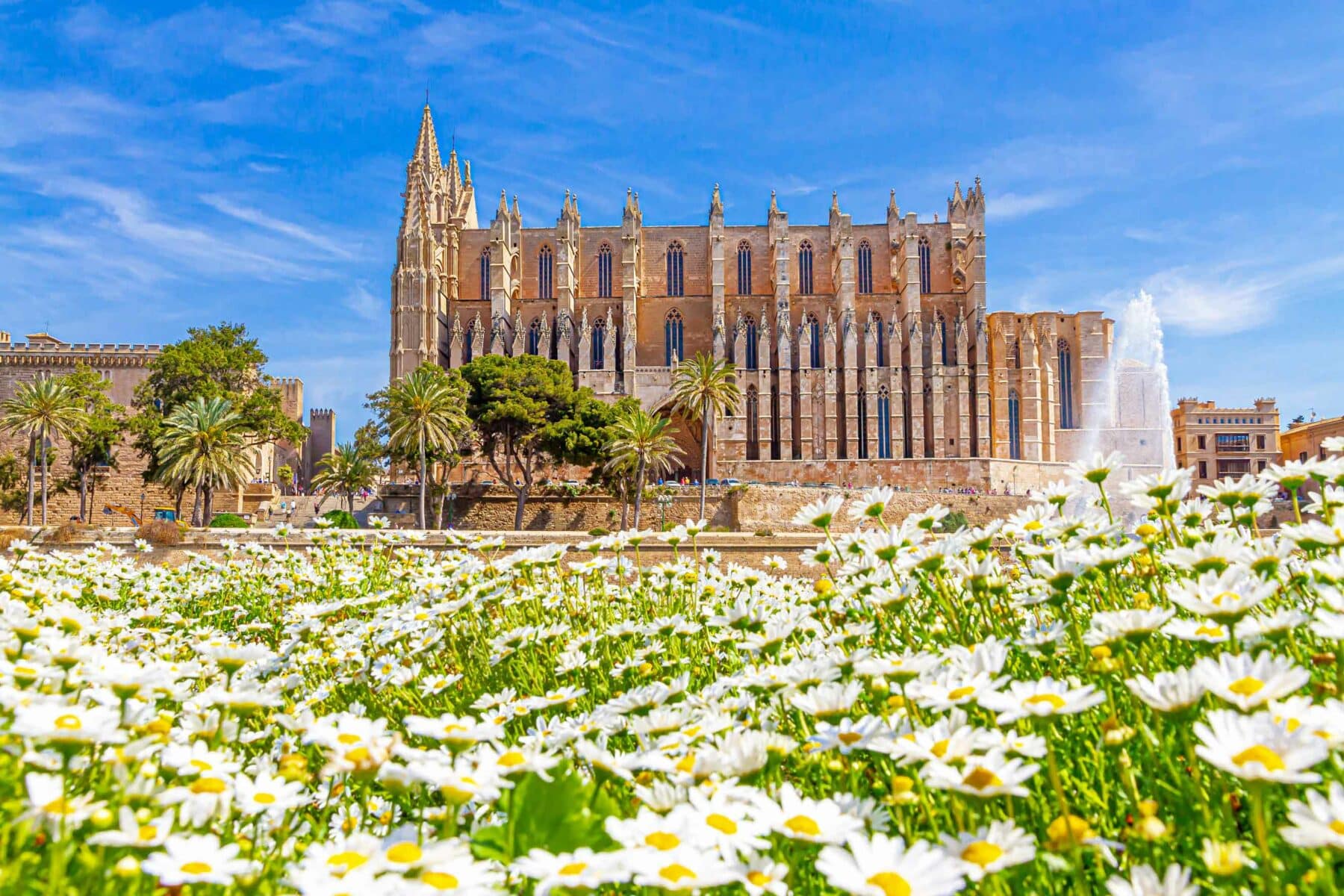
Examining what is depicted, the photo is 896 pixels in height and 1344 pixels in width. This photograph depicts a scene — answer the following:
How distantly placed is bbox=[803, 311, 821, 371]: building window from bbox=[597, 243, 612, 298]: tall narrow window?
12013mm

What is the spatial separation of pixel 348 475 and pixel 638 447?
1558 cm

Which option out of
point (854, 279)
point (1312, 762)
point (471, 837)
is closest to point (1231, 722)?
point (1312, 762)

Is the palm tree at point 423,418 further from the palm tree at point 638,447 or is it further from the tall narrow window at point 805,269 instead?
the tall narrow window at point 805,269

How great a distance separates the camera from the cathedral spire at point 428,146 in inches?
2042

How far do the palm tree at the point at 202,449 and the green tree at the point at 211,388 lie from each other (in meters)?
2.00

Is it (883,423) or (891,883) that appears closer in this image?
(891,883)

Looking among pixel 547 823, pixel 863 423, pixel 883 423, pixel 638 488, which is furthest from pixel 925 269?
pixel 547 823

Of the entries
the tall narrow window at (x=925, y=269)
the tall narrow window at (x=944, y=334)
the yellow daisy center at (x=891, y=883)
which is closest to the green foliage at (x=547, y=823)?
the yellow daisy center at (x=891, y=883)

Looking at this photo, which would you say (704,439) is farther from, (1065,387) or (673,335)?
(1065,387)

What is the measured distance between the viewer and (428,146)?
5312 cm

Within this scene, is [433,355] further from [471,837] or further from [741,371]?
[471,837]

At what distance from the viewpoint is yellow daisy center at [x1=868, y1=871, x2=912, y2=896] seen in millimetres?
1173

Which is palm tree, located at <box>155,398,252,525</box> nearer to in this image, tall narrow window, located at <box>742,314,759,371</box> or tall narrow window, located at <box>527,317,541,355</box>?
tall narrow window, located at <box>527,317,541,355</box>

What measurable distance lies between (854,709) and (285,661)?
2314mm
